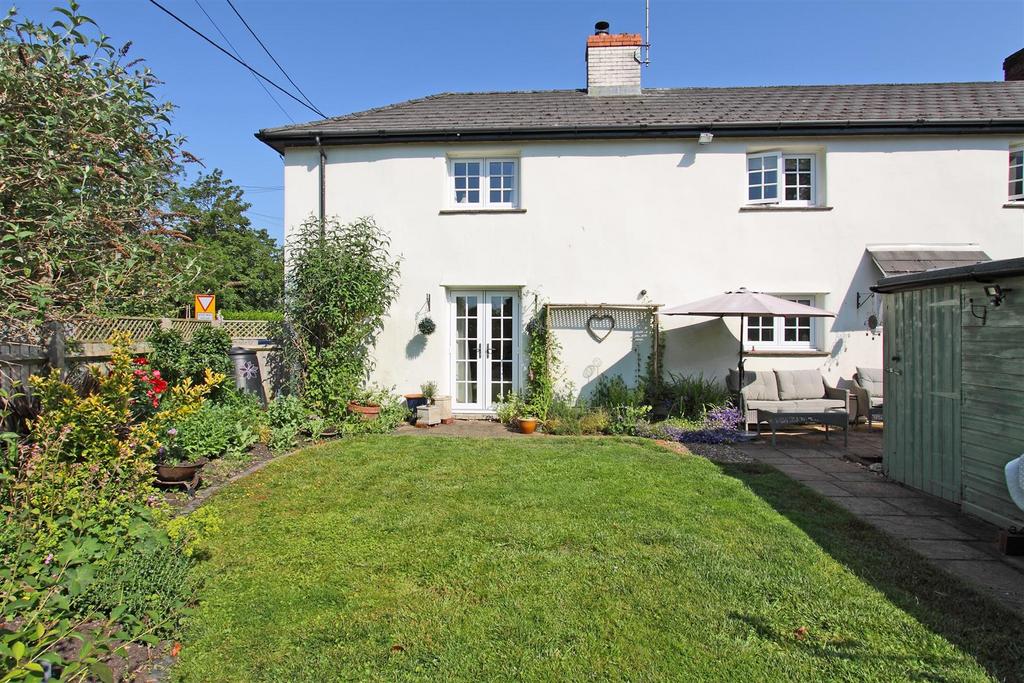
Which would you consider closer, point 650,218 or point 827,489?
point 827,489

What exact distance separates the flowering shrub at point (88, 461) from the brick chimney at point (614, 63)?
10635 mm

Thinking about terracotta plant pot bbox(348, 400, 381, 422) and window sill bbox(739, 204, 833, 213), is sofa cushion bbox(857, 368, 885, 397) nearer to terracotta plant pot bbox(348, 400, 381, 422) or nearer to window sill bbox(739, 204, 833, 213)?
window sill bbox(739, 204, 833, 213)

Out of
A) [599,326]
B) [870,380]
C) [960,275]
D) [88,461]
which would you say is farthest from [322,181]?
[870,380]

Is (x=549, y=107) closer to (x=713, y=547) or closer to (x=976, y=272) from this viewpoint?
(x=976, y=272)

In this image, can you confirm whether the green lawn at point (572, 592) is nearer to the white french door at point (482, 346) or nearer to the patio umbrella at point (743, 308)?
the patio umbrella at point (743, 308)

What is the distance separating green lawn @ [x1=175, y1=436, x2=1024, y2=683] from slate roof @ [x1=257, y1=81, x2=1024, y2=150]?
261 inches

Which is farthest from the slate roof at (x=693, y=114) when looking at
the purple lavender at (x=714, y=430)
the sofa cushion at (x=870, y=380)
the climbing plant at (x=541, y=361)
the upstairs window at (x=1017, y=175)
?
the purple lavender at (x=714, y=430)

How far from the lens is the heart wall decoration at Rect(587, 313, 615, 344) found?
31.6 ft

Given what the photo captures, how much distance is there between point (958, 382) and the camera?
490cm

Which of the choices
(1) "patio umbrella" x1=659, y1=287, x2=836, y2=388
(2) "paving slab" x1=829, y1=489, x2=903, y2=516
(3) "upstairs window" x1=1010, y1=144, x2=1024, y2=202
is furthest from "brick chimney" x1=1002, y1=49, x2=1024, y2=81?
(2) "paving slab" x1=829, y1=489, x2=903, y2=516

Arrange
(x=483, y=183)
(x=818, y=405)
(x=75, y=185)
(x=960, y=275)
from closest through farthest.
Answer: (x=75, y=185), (x=960, y=275), (x=818, y=405), (x=483, y=183)

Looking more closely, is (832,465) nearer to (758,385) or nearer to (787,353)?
(758,385)

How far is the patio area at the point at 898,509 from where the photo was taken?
12.2 feet

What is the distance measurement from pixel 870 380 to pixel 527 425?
5.82m
